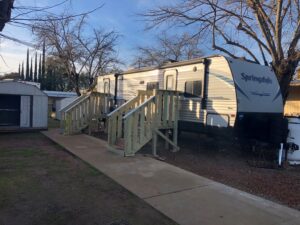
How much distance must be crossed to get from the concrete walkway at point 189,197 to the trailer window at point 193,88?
2.79m

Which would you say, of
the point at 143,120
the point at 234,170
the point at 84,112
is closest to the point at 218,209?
the point at 234,170

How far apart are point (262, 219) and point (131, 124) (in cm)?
458

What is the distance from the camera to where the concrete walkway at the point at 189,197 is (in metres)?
3.94

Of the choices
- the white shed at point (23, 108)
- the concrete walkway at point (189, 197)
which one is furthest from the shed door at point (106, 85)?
the concrete walkway at point (189, 197)

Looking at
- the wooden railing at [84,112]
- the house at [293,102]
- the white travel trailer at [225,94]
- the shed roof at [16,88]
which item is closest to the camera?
the white travel trailer at [225,94]

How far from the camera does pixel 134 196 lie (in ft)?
15.5

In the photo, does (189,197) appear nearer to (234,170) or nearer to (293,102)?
(234,170)

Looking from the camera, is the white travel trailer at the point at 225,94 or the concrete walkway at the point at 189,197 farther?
the white travel trailer at the point at 225,94

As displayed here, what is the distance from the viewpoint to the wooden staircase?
7.88m

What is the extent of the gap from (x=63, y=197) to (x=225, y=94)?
5273 mm

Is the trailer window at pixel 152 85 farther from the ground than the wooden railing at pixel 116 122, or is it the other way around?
the trailer window at pixel 152 85

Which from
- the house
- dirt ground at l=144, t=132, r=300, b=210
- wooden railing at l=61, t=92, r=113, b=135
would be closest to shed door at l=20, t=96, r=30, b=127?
wooden railing at l=61, t=92, r=113, b=135

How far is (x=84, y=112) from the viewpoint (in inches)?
500

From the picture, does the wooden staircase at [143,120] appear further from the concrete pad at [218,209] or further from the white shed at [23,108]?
the white shed at [23,108]
